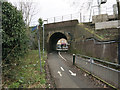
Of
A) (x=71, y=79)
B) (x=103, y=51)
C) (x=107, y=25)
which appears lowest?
(x=71, y=79)

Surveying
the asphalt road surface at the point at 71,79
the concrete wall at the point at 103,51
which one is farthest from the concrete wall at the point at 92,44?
the asphalt road surface at the point at 71,79

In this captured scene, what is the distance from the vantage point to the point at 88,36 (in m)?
9.52

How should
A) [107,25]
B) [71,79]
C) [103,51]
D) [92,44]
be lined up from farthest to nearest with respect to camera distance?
[107,25]
[92,44]
[103,51]
[71,79]

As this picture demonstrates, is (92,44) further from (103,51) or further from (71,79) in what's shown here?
(71,79)

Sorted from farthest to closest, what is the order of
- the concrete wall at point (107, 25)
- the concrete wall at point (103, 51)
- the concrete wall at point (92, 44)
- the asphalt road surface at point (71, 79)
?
the concrete wall at point (107, 25) → the concrete wall at point (92, 44) → the concrete wall at point (103, 51) → the asphalt road surface at point (71, 79)

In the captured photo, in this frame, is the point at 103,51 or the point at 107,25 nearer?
the point at 103,51

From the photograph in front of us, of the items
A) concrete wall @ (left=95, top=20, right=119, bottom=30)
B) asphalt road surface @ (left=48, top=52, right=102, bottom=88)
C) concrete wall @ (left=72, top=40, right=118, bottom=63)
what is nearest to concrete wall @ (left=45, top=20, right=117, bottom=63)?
concrete wall @ (left=72, top=40, right=118, bottom=63)

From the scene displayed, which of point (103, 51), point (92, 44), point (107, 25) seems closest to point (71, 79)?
point (103, 51)

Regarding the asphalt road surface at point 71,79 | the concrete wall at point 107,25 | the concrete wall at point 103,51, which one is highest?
the concrete wall at point 107,25

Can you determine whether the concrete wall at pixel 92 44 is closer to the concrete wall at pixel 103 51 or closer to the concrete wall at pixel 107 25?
the concrete wall at pixel 103 51

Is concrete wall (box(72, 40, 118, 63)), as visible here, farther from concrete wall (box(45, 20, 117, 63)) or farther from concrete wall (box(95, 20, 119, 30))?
concrete wall (box(95, 20, 119, 30))

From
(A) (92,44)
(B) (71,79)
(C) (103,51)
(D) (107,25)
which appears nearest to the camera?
(B) (71,79)

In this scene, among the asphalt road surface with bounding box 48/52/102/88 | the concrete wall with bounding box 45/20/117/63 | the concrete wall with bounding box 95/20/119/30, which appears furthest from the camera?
the concrete wall with bounding box 95/20/119/30

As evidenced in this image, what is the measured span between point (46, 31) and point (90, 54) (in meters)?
12.7
